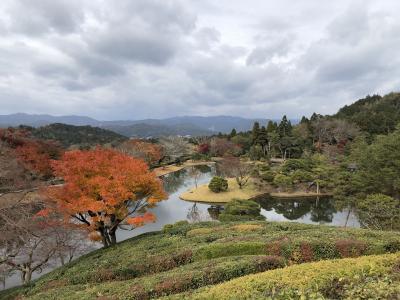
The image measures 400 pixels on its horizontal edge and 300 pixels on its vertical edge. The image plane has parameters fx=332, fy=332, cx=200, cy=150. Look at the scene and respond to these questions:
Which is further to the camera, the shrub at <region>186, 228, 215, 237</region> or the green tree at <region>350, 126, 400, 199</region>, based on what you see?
the green tree at <region>350, 126, 400, 199</region>

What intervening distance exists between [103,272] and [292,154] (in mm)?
65719

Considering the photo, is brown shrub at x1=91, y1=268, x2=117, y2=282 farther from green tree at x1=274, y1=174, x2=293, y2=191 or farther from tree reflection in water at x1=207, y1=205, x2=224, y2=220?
green tree at x1=274, y1=174, x2=293, y2=191

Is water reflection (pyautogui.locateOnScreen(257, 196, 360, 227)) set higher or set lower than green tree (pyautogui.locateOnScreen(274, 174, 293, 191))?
lower

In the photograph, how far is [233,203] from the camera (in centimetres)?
3497

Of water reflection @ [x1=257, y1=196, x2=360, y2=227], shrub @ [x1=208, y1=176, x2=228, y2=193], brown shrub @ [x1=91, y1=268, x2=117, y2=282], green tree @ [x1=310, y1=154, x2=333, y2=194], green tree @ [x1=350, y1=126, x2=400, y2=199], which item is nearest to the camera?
brown shrub @ [x1=91, y1=268, x2=117, y2=282]

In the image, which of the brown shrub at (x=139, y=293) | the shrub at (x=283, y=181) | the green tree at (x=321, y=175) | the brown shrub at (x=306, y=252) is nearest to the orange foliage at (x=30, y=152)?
the shrub at (x=283, y=181)

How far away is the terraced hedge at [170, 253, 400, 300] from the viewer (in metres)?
6.64

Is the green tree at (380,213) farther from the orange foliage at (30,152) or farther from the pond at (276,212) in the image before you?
the orange foliage at (30,152)

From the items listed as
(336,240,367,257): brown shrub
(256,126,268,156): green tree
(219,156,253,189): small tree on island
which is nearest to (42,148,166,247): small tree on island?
(336,240,367,257): brown shrub

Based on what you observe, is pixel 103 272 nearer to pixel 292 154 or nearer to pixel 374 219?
pixel 374 219

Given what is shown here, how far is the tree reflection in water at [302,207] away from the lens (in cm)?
3909

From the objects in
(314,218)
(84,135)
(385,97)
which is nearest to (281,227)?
(314,218)

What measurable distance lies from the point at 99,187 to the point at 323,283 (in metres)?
13.6

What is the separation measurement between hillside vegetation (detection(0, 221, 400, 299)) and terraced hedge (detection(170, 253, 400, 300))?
2cm
